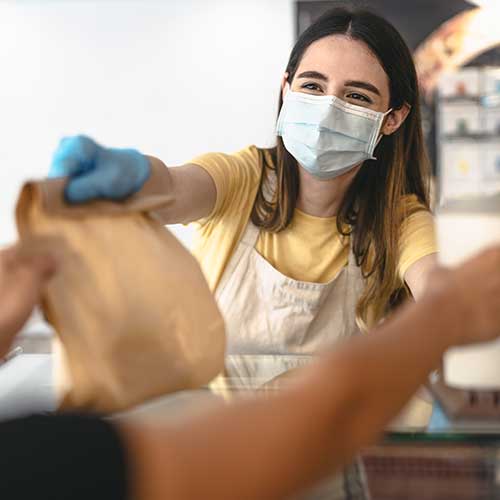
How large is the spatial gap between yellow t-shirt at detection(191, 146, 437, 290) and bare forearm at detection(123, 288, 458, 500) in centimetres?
117

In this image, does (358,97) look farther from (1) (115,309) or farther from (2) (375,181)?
(1) (115,309)

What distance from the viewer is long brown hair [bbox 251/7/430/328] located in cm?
178

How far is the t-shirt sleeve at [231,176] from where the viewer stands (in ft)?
5.71

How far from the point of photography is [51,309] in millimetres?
917

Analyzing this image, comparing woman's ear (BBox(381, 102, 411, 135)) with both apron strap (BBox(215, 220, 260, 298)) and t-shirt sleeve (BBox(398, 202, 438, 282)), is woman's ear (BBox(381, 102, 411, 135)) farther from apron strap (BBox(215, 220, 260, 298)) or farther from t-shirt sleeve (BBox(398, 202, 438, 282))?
apron strap (BBox(215, 220, 260, 298))

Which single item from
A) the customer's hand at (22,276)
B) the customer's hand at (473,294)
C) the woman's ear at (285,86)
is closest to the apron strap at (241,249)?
the woman's ear at (285,86)

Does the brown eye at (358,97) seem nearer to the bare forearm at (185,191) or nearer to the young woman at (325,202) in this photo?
the young woman at (325,202)

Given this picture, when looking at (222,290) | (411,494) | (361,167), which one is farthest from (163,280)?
(361,167)

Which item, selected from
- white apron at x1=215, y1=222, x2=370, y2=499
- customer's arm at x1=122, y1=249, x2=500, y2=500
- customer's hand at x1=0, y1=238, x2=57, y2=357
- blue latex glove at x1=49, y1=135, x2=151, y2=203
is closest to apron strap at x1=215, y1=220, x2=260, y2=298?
white apron at x1=215, y1=222, x2=370, y2=499

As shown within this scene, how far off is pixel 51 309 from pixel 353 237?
1043 mm

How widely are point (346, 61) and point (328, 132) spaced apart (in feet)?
0.49

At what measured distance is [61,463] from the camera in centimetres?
54

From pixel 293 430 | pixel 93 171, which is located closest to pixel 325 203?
pixel 93 171

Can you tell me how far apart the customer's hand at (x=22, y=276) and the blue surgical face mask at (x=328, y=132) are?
963 millimetres
